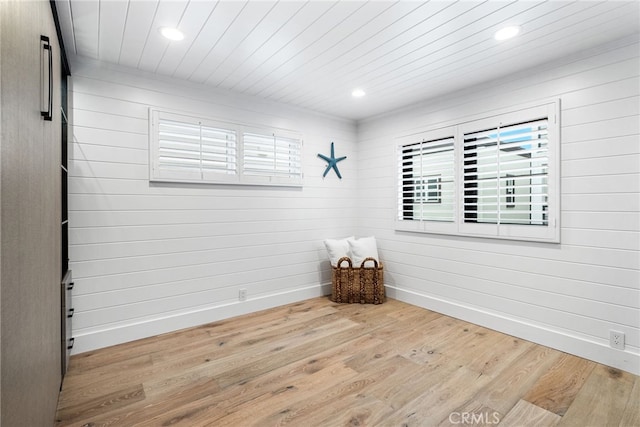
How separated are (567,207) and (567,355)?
123 centimetres

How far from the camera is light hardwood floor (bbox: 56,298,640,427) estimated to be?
1924 millimetres

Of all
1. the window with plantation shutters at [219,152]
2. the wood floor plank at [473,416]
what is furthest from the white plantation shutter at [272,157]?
the wood floor plank at [473,416]

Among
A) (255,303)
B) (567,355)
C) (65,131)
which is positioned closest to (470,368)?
(567,355)

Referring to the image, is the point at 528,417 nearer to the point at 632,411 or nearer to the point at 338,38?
the point at 632,411

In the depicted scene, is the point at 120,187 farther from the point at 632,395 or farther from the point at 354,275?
the point at 632,395

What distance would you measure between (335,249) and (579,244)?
2.45 meters

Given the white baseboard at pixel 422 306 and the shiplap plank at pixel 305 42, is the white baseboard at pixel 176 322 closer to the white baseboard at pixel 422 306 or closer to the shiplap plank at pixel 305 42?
the white baseboard at pixel 422 306

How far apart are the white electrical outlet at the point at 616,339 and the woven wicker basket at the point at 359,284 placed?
211cm

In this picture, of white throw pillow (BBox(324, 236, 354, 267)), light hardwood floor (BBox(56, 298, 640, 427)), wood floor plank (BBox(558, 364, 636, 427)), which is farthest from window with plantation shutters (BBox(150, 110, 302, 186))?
wood floor plank (BBox(558, 364, 636, 427))

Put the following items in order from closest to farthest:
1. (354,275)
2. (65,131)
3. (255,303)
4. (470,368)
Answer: (470,368)
(65,131)
(255,303)
(354,275)

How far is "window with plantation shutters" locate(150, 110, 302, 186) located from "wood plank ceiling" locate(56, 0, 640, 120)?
47 cm

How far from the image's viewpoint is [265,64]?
2885 millimetres

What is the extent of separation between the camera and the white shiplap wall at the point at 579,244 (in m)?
2.42

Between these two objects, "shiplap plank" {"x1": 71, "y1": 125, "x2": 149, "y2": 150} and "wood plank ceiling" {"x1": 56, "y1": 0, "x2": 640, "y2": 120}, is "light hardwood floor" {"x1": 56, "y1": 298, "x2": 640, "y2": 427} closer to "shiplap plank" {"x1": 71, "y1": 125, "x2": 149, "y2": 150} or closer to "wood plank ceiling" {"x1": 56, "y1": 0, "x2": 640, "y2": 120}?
"shiplap plank" {"x1": 71, "y1": 125, "x2": 149, "y2": 150}
